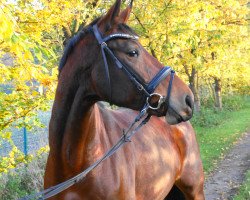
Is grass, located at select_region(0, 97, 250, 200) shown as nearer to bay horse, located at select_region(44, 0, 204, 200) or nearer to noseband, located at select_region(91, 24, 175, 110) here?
bay horse, located at select_region(44, 0, 204, 200)

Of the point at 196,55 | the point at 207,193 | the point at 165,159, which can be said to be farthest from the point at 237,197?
the point at 196,55

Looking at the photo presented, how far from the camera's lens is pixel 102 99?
2.64m

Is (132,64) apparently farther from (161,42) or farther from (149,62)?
(161,42)

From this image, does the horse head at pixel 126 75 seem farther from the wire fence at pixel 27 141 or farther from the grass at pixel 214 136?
the grass at pixel 214 136

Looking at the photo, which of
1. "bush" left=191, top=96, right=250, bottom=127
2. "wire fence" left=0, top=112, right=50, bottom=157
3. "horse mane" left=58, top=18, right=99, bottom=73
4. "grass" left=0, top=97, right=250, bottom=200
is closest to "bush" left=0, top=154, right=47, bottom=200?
"grass" left=0, top=97, right=250, bottom=200

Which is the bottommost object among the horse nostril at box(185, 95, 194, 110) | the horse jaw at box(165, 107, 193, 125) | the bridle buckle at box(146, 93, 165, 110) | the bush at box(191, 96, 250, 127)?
the bush at box(191, 96, 250, 127)

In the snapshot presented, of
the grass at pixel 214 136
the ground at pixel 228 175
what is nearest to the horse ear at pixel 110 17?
the ground at pixel 228 175

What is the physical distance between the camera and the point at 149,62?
8.34 ft

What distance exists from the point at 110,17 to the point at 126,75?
1.38 ft

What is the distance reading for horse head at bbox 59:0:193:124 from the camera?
2492 mm

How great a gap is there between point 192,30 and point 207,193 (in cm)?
365

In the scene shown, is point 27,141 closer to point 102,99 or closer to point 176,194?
point 176,194

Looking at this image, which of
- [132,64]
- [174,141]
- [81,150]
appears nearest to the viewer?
[132,64]

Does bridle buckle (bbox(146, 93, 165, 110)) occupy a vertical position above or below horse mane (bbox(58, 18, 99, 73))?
below
